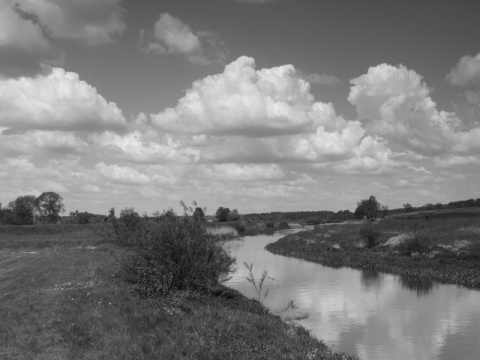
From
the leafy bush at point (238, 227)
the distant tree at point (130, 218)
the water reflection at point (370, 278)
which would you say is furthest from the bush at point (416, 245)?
the leafy bush at point (238, 227)

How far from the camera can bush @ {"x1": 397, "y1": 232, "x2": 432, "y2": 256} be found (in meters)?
38.2

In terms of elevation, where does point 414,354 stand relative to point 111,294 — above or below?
below

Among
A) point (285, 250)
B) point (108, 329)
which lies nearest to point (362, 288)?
point (108, 329)

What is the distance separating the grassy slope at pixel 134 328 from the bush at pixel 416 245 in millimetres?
23262

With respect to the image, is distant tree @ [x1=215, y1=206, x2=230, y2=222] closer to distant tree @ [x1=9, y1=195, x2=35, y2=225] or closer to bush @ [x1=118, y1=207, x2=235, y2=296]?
distant tree @ [x1=9, y1=195, x2=35, y2=225]

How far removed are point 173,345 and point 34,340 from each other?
356 centimetres

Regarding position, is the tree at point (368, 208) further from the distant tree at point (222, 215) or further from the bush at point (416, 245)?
the bush at point (416, 245)

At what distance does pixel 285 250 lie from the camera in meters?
53.1

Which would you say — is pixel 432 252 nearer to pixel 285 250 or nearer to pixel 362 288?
pixel 362 288

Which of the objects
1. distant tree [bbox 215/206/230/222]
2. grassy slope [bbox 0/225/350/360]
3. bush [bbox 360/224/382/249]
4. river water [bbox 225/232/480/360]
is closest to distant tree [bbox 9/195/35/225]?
distant tree [bbox 215/206/230/222]

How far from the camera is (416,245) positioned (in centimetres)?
3847

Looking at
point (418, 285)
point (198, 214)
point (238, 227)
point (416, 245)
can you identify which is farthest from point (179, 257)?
point (238, 227)

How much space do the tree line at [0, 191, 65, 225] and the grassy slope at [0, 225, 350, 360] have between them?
379 ft

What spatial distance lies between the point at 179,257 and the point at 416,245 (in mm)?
25559
